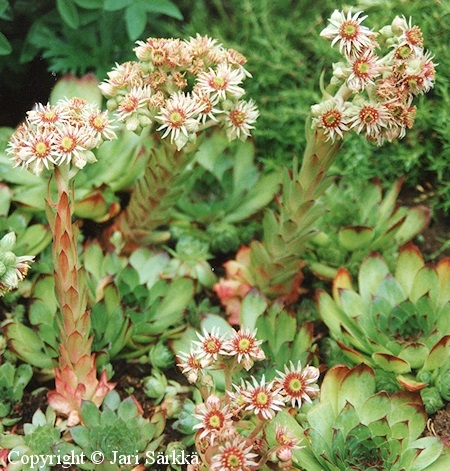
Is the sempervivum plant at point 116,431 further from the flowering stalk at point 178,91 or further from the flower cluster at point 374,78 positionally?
the flower cluster at point 374,78

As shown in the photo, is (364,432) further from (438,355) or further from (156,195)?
(156,195)

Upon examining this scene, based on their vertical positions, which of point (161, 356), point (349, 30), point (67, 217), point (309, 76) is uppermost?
point (309, 76)

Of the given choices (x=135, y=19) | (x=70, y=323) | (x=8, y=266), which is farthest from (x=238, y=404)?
(x=135, y=19)

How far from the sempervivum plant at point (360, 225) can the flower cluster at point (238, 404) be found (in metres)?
0.93

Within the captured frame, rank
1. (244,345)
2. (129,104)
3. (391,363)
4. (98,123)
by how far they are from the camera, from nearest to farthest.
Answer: (244,345), (98,123), (129,104), (391,363)

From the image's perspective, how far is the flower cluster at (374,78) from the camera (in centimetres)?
207

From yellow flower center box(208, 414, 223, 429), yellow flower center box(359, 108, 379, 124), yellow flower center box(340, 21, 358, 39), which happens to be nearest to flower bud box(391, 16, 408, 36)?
yellow flower center box(340, 21, 358, 39)

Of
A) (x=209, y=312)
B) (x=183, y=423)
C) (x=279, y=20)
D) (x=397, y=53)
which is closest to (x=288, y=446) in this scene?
(x=183, y=423)

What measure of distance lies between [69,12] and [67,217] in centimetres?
127

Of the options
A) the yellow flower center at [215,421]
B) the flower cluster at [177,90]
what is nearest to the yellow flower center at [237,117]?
the flower cluster at [177,90]

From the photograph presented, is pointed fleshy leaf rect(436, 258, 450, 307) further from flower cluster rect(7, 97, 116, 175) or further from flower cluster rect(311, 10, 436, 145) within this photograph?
flower cluster rect(7, 97, 116, 175)

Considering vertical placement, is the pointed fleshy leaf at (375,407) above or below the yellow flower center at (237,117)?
below

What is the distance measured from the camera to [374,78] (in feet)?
7.09

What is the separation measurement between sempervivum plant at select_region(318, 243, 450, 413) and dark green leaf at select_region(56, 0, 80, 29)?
1.46 metres
